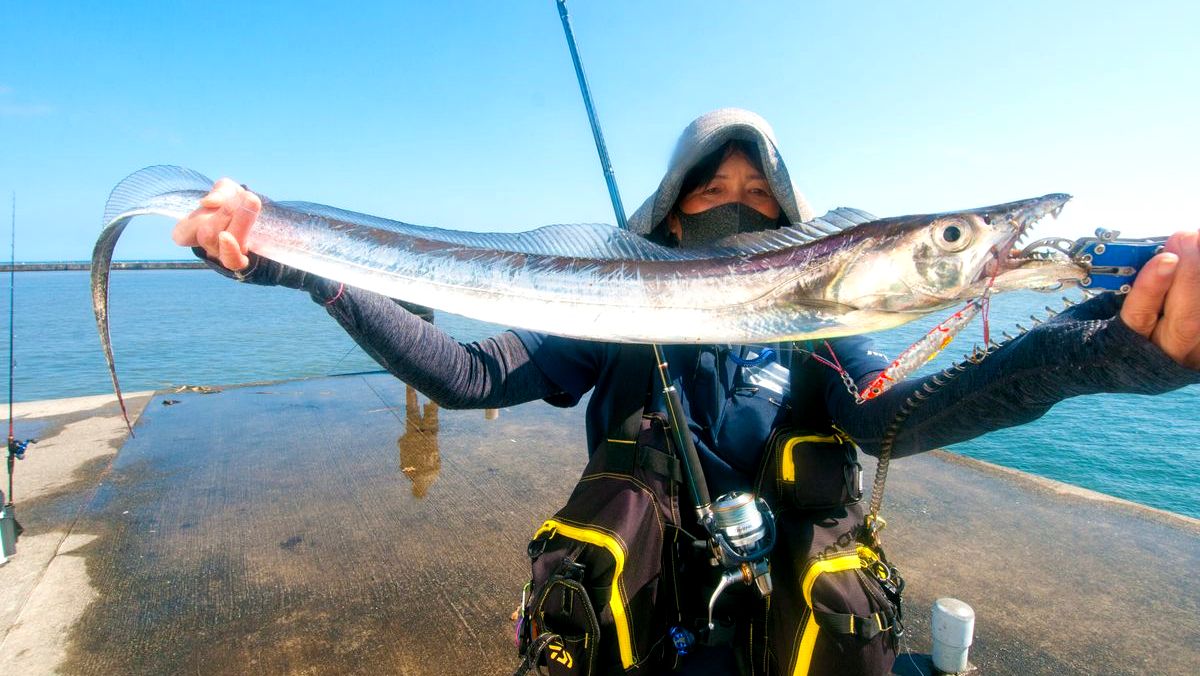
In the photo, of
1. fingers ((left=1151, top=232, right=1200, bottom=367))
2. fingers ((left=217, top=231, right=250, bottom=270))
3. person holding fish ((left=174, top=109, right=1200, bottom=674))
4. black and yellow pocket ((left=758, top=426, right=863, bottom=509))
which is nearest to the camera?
fingers ((left=1151, top=232, right=1200, bottom=367))

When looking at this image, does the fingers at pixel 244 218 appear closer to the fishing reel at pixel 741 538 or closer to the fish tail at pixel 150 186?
the fish tail at pixel 150 186

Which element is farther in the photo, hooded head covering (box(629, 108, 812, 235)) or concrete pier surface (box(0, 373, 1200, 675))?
concrete pier surface (box(0, 373, 1200, 675))

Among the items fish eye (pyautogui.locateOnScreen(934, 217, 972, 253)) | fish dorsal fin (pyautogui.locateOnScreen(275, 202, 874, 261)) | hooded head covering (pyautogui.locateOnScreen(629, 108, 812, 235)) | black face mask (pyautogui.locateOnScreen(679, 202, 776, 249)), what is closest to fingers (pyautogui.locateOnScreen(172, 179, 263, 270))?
fish dorsal fin (pyautogui.locateOnScreen(275, 202, 874, 261))

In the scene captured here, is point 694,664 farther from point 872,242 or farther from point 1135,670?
Result: point 1135,670

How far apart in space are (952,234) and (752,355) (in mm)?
1174

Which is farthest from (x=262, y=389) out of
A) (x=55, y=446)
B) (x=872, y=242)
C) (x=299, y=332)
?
(x=299, y=332)

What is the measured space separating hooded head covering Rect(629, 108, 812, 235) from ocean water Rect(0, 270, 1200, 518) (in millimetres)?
1815

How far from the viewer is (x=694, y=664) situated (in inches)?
114

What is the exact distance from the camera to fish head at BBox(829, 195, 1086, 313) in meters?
1.88

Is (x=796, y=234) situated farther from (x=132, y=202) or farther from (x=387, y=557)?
(x=387, y=557)

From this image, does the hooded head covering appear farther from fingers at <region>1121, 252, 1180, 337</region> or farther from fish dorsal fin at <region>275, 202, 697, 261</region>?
fingers at <region>1121, 252, 1180, 337</region>

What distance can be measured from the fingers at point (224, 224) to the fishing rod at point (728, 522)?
1.69m

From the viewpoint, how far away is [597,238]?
8.54ft

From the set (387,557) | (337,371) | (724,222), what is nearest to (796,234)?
(724,222)
